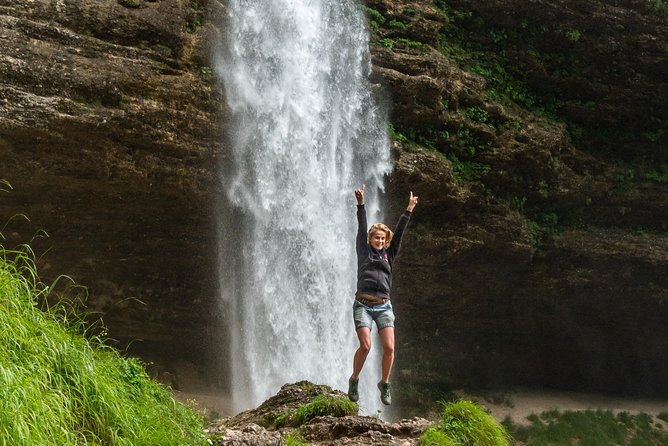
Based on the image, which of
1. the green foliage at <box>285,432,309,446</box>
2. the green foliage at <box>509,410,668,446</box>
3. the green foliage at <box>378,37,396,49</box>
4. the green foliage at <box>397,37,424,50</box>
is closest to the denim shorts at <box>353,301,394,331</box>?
the green foliage at <box>285,432,309,446</box>

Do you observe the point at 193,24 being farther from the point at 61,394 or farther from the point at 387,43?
the point at 61,394

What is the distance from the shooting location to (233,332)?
1551 centimetres

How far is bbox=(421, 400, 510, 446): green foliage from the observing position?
6117 mm

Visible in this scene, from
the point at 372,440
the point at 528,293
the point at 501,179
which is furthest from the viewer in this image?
the point at 528,293

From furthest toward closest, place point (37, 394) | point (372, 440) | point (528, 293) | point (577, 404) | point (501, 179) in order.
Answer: point (577, 404) < point (528, 293) < point (501, 179) < point (372, 440) < point (37, 394)

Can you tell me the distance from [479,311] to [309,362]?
19.6ft

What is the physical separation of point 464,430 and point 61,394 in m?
3.30

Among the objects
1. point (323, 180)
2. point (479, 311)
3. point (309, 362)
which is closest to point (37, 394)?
point (309, 362)

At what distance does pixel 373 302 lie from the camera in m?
6.83

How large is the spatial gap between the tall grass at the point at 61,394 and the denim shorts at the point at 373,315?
1840mm

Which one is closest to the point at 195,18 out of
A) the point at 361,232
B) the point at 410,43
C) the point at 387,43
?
the point at 387,43

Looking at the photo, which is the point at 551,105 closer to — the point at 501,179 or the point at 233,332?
the point at 501,179

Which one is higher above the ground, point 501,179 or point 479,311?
point 501,179

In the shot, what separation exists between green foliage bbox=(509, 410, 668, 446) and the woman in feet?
40.3
